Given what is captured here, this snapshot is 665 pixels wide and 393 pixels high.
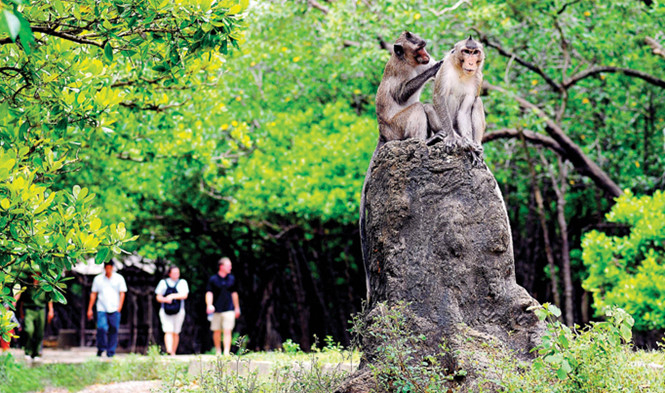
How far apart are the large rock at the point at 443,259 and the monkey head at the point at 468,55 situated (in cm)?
83

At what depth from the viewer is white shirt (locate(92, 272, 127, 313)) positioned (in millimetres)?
14117

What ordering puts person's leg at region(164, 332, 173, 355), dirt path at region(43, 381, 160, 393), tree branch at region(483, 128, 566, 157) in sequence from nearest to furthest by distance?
dirt path at region(43, 381, 160, 393), person's leg at region(164, 332, 173, 355), tree branch at region(483, 128, 566, 157)

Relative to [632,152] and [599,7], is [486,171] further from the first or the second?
[632,152]


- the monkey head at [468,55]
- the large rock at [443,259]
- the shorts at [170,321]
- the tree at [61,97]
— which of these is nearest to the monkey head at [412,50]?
the monkey head at [468,55]

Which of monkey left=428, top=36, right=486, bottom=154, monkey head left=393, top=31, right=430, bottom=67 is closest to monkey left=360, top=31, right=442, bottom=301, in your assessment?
monkey head left=393, top=31, right=430, bottom=67

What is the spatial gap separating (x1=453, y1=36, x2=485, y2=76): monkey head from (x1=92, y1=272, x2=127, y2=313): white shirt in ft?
29.4

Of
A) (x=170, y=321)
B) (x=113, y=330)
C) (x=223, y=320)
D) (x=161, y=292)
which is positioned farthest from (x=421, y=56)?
(x=113, y=330)

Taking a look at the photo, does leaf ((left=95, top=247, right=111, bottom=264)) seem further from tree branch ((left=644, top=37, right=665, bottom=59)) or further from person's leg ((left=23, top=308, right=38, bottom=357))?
tree branch ((left=644, top=37, right=665, bottom=59))

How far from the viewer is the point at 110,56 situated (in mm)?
5500

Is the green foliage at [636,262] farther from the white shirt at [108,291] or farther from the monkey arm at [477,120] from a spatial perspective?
the white shirt at [108,291]

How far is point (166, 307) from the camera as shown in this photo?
13.8 metres

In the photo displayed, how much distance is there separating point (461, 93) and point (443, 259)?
1.65m

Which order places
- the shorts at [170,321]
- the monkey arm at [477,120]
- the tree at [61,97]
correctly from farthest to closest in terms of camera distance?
the shorts at [170,321] → the monkey arm at [477,120] → the tree at [61,97]

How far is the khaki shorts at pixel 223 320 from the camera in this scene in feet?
43.0
